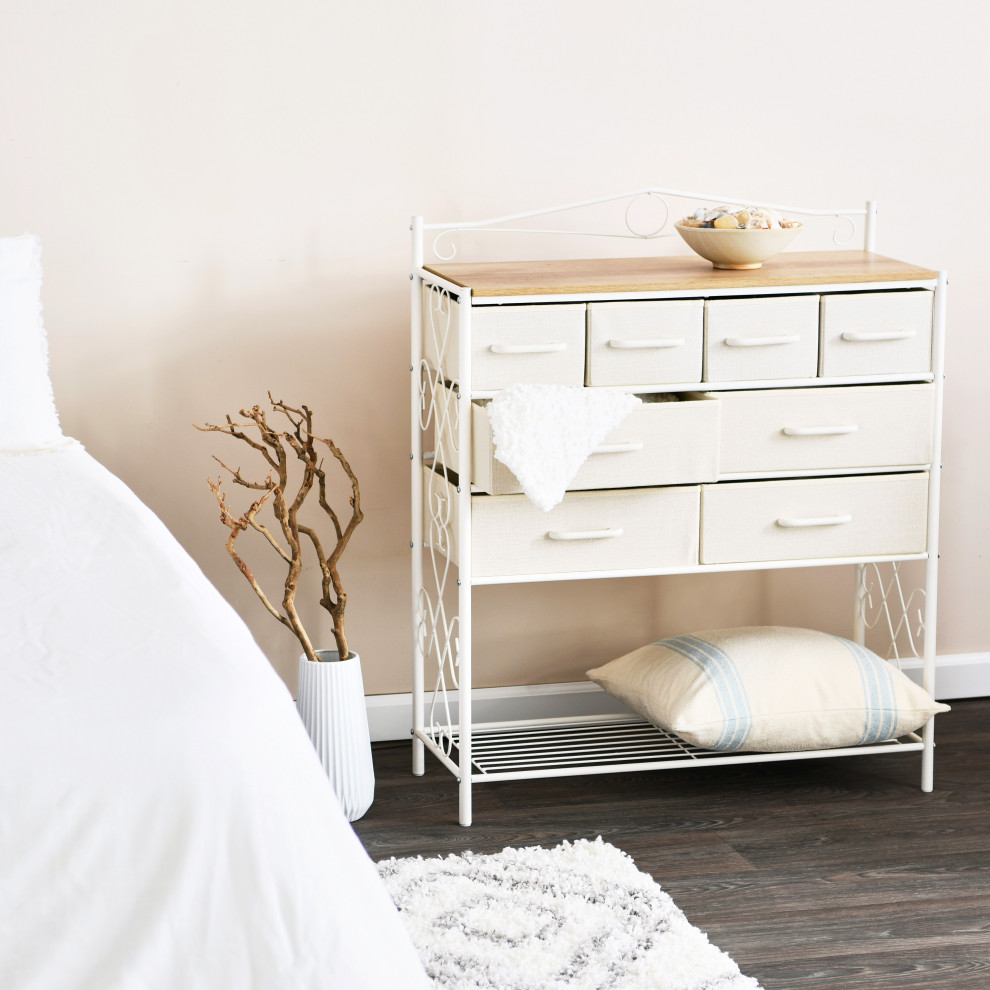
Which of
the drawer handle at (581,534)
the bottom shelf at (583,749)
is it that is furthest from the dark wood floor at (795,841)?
the drawer handle at (581,534)

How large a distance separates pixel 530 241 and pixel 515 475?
0.70 meters

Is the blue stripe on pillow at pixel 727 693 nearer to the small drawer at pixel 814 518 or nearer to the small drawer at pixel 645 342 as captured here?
the small drawer at pixel 814 518

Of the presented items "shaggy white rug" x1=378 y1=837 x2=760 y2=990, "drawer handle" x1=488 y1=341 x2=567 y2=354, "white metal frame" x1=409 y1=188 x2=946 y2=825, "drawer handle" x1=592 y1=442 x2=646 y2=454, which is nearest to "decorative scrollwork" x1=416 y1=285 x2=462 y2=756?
"white metal frame" x1=409 y1=188 x2=946 y2=825

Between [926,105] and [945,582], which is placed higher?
[926,105]

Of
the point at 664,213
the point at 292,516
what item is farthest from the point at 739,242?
the point at 292,516

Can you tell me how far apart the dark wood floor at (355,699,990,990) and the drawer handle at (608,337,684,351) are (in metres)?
0.85

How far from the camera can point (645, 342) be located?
2129 millimetres

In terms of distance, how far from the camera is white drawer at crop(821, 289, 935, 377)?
2197 mm

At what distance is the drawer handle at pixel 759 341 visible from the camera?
216 centimetres

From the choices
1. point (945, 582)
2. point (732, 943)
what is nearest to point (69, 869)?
point (732, 943)

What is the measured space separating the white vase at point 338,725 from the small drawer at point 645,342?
698mm

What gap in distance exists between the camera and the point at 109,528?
5.03ft

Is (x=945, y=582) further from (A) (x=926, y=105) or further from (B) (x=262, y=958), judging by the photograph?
(B) (x=262, y=958)

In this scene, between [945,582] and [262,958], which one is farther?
[945,582]
